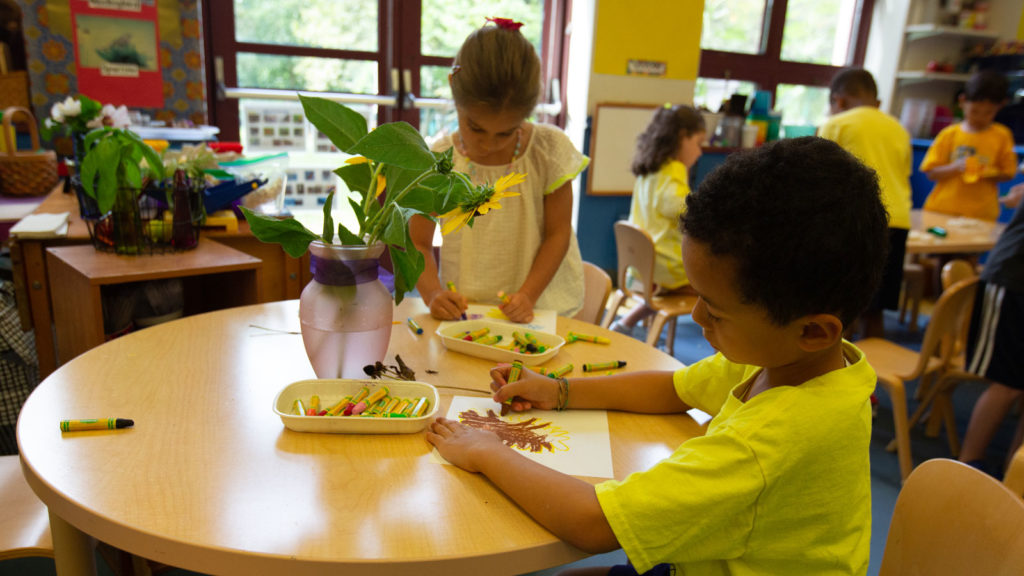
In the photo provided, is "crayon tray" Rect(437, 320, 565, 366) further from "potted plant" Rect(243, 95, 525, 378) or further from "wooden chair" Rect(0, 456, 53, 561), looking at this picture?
"wooden chair" Rect(0, 456, 53, 561)

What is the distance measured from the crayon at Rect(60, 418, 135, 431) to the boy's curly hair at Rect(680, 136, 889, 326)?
2.56ft

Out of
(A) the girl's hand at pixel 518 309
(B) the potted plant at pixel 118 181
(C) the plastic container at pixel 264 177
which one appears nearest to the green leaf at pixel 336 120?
(A) the girl's hand at pixel 518 309

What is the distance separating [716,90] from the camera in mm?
4906

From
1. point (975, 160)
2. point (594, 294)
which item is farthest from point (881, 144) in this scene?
point (594, 294)

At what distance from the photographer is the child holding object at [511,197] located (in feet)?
4.91

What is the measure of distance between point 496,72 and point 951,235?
2.85m

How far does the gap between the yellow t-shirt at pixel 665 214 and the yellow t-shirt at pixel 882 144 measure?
0.74 meters

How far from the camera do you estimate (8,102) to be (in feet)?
9.41

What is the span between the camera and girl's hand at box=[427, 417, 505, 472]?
87cm

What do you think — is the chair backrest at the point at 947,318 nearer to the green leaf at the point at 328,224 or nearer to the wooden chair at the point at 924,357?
the wooden chair at the point at 924,357

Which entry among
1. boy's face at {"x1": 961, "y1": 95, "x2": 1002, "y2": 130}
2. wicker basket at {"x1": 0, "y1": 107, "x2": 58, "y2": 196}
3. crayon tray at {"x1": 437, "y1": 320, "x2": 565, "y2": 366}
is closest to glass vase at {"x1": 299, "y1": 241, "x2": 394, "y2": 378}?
crayon tray at {"x1": 437, "y1": 320, "x2": 565, "y2": 366}

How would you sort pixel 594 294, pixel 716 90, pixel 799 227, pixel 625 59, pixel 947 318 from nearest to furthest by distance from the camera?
pixel 799 227 < pixel 594 294 < pixel 947 318 < pixel 625 59 < pixel 716 90

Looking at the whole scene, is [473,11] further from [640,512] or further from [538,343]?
[640,512]

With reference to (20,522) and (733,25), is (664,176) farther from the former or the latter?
(20,522)
